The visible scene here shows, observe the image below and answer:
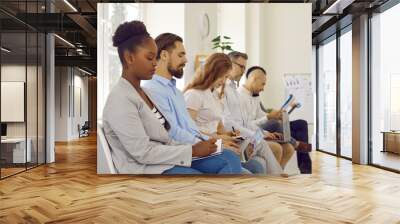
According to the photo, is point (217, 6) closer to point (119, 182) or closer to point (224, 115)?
point (224, 115)

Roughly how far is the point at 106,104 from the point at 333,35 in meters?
6.10

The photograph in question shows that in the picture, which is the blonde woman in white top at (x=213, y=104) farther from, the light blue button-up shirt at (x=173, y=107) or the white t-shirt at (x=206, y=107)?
the light blue button-up shirt at (x=173, y=107)

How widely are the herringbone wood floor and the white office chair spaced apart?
0.15 metres

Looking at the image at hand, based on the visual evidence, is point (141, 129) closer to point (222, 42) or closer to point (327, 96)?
point (222, 42)

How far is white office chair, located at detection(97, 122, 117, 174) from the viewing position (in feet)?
21.2

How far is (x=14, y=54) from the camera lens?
691 cm

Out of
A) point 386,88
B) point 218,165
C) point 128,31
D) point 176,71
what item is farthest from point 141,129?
point 386,88

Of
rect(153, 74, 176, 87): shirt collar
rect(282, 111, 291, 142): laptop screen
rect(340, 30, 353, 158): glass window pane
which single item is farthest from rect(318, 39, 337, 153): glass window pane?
rect(153, 74, 176, 87): shirt collar

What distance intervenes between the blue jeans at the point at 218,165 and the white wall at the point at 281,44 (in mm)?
1073

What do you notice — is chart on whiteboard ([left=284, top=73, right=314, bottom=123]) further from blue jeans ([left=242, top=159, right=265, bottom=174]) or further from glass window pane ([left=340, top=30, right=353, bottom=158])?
glass window pane ([left=340, top=30, right=353, bottom=158])

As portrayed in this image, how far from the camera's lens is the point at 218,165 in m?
6.59

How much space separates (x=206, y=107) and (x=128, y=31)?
5.74ft

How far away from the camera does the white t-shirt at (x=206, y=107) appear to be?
6500 mm

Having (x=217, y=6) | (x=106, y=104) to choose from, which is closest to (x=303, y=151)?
(x=217, y=6)
